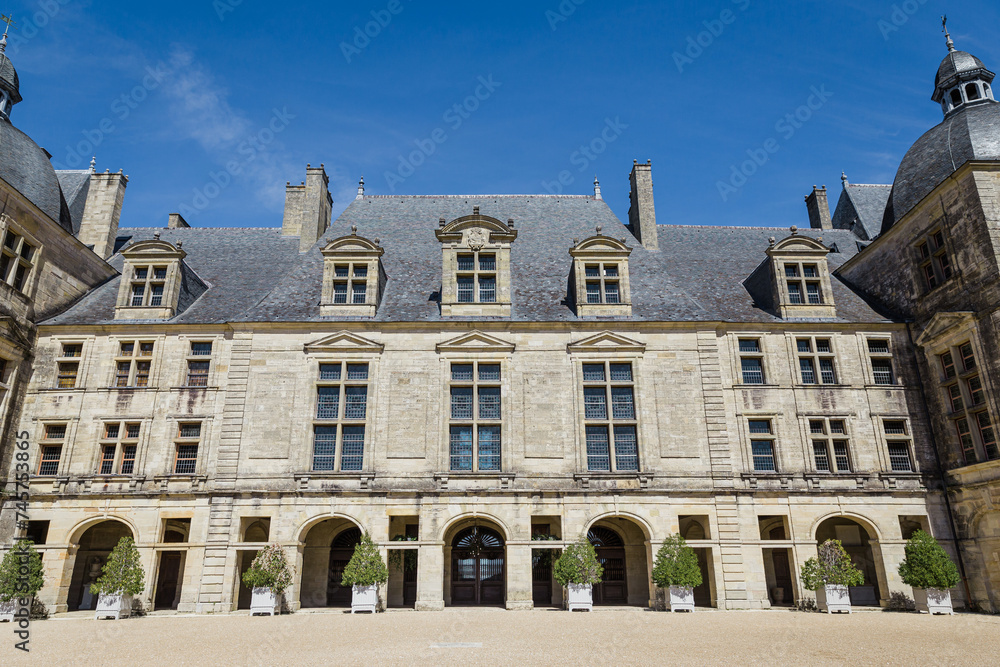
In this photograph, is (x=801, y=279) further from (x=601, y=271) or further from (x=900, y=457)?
(x=601, y=271)

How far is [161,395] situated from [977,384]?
927 inches

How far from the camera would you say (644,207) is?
26141mm

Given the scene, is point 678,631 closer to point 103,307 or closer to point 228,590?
point 228,590

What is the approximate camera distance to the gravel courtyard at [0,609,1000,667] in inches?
407

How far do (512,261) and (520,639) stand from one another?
1426cm

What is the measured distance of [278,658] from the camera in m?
10.4

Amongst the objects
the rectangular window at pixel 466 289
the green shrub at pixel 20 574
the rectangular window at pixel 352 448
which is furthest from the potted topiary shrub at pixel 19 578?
the rectangular window at pixel 466 289

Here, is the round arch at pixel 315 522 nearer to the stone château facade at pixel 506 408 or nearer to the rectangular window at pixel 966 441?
the stone château facade at pixel 506 408

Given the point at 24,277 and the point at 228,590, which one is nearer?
the point at 228,590

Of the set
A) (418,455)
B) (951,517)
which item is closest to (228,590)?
(418,455)

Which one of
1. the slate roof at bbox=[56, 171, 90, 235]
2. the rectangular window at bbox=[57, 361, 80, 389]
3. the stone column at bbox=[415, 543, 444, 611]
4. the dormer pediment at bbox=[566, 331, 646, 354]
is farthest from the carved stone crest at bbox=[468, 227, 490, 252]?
the slate roof at bbox=[56, 171, 90, 235]

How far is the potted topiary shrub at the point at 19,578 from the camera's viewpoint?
55.8 feet

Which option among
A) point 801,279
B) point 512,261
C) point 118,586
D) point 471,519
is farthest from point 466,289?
point 118,586

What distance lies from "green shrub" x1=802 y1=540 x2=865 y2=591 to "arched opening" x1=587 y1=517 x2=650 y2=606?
4.42 metres
